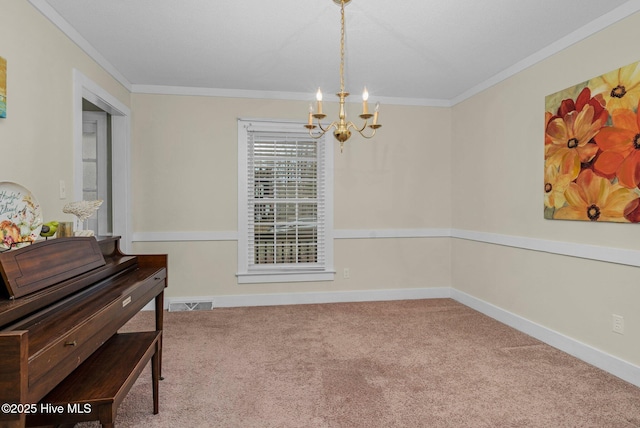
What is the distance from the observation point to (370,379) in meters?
2.55

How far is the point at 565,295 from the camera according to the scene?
3.06m

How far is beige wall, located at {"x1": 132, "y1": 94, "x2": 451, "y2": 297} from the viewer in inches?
167

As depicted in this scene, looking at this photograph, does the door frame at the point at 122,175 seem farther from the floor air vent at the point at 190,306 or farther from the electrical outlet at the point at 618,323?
the electrical outlet at the point at 618,323

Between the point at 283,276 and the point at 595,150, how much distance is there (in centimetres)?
332

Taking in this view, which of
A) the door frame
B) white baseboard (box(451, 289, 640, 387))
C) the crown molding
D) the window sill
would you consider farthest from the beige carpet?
the crown molding

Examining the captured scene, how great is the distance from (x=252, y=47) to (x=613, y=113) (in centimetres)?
288

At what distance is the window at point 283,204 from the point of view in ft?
14.5

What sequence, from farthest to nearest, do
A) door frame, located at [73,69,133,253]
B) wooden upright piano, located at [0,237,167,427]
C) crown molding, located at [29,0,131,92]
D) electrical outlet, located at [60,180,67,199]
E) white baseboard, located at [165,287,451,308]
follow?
white baseboard, located at [165,287,451,308] → door frame, located at [73,69,133,253] → electrical outlet, located at [60,180,67,199] → crown molding, located at [29,0,131,92] → wooden upright piano, located at [0,237,167,427]

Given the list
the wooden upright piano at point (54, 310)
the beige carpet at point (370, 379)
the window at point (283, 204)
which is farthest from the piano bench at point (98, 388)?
the window at point (283, 204)

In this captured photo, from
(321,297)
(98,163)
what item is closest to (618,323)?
(321,297)

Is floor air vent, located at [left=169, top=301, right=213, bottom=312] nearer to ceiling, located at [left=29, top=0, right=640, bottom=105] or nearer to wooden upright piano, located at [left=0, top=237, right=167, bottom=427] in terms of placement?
wooden upright piano, located at [left=0, top=237, right=167, bottom=427]

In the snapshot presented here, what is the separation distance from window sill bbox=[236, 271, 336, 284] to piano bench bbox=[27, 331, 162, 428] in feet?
7.91

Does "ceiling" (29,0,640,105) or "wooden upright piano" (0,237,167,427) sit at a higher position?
"ceiling" (29,0,640,105)

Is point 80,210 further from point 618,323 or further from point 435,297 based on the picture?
point 435,297
